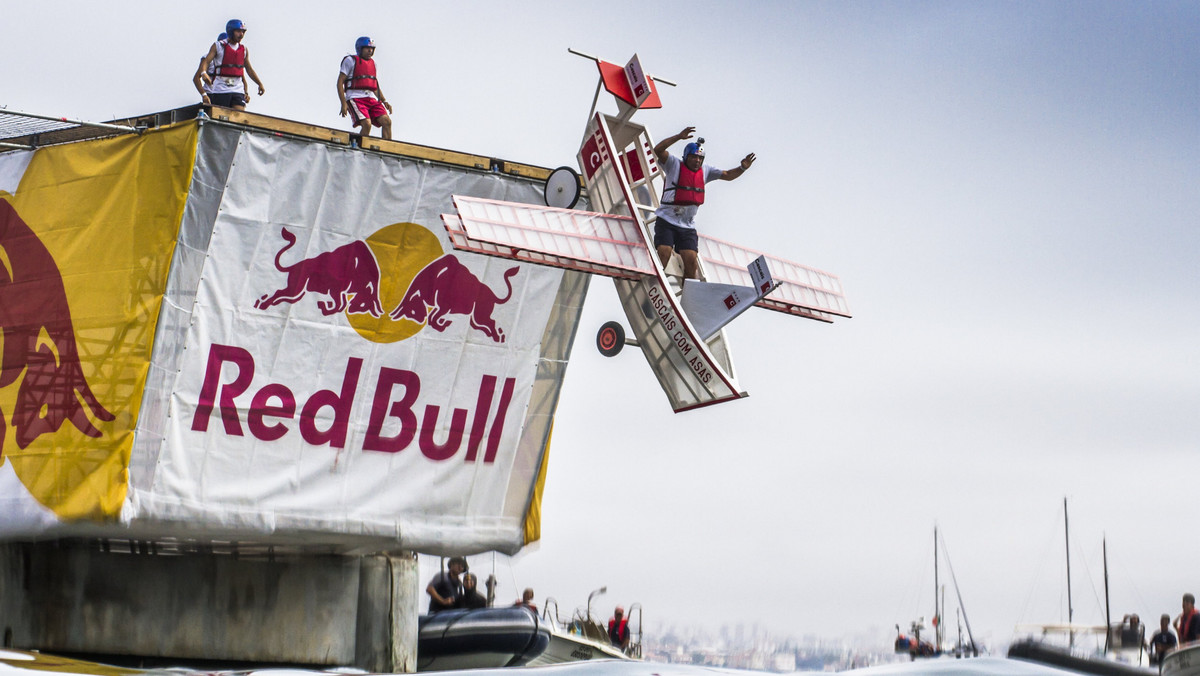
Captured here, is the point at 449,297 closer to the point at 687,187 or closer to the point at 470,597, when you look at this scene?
the point at 687,187

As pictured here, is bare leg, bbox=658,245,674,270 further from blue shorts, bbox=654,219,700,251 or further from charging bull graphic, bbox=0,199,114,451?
charging bull graphic, bbox=0,199,114,451

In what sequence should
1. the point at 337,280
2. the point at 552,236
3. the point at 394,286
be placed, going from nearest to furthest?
the point at 552,236 < the point at 337,280 < the point at 394,286

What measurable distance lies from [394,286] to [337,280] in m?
0.85

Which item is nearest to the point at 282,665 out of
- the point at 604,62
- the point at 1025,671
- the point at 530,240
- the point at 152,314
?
the point at 152,314

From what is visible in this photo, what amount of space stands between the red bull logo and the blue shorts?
2.78 m

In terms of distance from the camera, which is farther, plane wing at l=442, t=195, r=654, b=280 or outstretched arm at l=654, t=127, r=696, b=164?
outstretched arm at l=654, t=127, r=696, b=164

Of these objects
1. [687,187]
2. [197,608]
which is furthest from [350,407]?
[687,187]

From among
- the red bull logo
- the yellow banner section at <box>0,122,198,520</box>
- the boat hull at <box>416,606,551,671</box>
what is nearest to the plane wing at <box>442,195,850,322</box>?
the red bull logo

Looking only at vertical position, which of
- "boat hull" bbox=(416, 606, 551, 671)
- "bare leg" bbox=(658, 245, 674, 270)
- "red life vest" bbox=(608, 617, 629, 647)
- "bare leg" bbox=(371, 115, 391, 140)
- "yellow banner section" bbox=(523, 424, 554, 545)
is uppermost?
"bare leg" bbox=(371, 115, 391, 140)

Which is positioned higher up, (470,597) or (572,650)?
(470,597)

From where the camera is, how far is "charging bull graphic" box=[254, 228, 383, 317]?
18609 mm

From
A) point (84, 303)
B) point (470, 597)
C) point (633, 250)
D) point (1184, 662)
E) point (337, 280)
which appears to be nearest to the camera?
point (1184, 662)

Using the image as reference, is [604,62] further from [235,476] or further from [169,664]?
[169,664]

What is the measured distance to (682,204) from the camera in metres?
18.4
